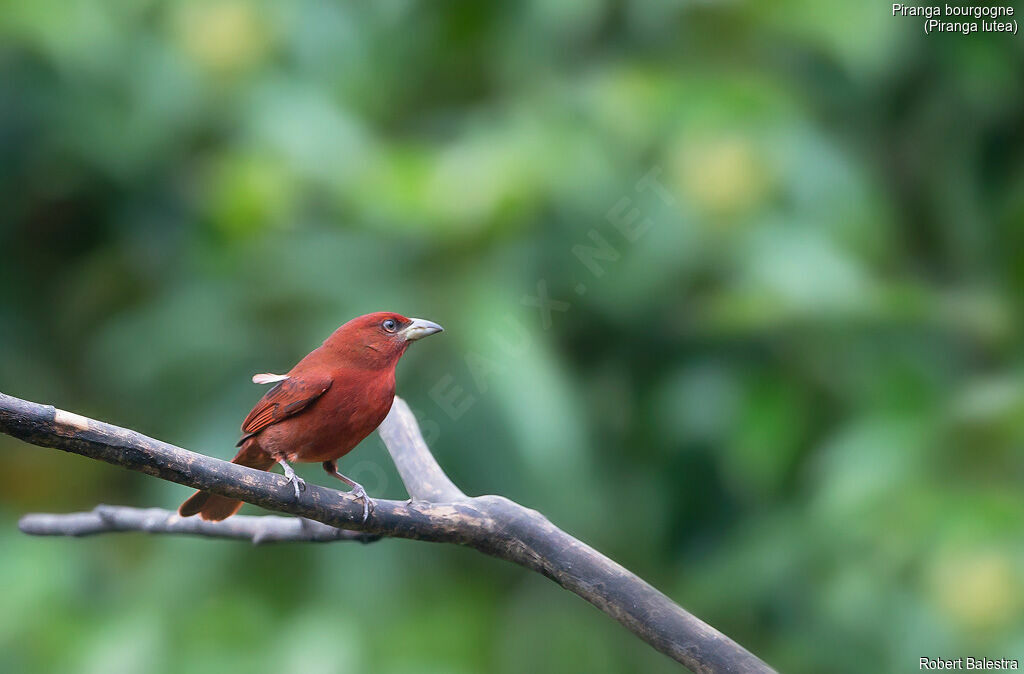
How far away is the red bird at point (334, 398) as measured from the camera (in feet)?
→ 8.29

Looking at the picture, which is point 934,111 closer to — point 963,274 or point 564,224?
point 963,274

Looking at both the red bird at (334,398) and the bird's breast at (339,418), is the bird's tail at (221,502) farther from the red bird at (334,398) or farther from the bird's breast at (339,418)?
the bird's breast at (339,418)

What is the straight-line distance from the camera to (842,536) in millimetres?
4344

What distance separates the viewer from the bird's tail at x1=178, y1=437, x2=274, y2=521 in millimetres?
2691

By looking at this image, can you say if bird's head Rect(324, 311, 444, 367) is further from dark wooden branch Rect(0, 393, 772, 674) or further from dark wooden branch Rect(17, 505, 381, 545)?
dark wooden branch Rect(17, 505, 381, 545)

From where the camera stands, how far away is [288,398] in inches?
102

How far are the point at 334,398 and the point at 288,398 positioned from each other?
0.38 feet

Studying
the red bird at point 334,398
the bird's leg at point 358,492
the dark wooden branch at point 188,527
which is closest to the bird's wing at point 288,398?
the red bird at point 334,398

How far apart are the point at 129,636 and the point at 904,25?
13.1ft

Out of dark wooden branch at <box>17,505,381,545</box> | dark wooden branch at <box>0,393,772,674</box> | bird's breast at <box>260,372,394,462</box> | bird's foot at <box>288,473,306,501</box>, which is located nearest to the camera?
dark wooden branch at <box>0,393,772,674</box>

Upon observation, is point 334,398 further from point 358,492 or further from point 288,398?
point 358,492

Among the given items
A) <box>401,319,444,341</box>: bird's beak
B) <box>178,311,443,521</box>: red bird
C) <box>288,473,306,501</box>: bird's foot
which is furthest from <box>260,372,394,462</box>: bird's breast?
<box>288,473,306,501</box>: bird's foot

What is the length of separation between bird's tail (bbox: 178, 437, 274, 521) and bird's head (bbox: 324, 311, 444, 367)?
316 mm

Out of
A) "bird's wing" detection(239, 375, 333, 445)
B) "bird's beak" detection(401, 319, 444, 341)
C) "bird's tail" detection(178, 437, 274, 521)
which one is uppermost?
"bird's beak" detection(401, 319, 444, 341)
